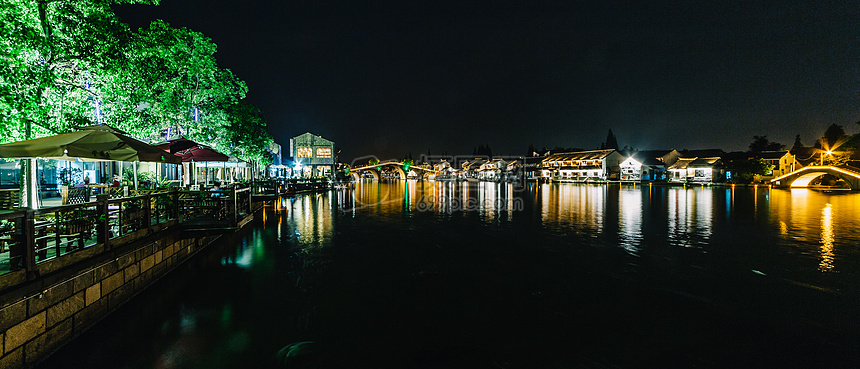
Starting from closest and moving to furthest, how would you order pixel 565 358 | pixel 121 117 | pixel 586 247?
pixel 565 358 → pixel 121 117 → pixel 586 247

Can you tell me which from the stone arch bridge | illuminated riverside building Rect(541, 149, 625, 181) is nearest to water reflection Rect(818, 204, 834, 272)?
the stone arch bridge

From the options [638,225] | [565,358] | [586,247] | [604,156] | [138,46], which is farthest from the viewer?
[604,156]

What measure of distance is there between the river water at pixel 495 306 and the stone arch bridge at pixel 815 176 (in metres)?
46.2

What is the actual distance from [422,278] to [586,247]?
6.77 metres

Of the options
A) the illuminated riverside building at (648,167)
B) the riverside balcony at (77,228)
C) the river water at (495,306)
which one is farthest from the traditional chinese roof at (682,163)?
the riverside balcony at (77,228)

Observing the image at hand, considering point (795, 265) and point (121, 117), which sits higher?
point (121, 117)

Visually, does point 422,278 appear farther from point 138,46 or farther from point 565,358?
point 138,46

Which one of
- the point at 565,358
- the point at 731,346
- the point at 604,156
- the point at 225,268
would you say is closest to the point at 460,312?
the point at 565,358

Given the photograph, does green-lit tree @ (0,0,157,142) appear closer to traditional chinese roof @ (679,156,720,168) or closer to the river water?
the river water

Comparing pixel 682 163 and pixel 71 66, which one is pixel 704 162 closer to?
pixel 682 163

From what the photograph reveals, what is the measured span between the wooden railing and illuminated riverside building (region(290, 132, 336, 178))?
59621 millimetres

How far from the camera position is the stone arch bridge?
45062mm

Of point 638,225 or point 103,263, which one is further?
point 638,225

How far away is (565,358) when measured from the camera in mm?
5691
